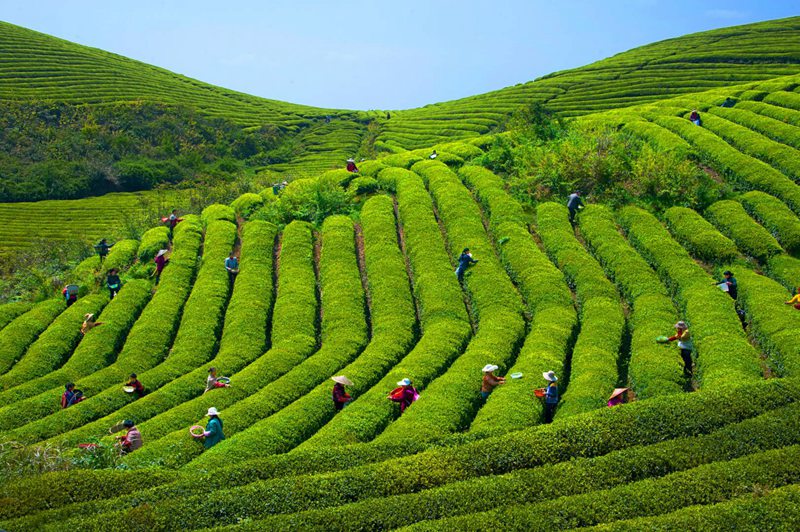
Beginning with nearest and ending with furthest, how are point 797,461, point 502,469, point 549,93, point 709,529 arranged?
point 709,529, point 797,461, point 502,469, point 549,93

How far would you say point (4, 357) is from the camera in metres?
27.7

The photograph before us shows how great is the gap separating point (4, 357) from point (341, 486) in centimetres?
2079

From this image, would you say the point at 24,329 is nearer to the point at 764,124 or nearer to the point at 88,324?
the point at 88,324

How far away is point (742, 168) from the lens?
119 feet

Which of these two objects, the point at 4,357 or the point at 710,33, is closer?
the point at 4,357

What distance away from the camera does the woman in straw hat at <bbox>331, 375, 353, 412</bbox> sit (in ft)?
66.9

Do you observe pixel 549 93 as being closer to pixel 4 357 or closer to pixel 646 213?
pixel 646 213

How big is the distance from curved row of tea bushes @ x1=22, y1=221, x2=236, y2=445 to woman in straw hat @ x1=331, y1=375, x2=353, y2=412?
6209mm

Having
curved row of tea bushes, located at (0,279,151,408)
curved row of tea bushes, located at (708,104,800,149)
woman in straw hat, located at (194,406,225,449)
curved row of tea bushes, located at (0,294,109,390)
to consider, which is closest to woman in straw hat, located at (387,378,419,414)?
woman in straw hat, located at (194,406,225,449)

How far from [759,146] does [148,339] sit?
116 feet

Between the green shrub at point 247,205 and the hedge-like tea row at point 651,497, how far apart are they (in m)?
32.5

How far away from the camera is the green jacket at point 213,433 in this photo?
18.3 m

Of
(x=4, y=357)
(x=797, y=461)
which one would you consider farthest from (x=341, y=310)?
(x=797, y=461)

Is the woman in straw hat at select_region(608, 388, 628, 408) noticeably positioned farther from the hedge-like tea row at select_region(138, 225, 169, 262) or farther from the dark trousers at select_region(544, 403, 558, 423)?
the hedge-like tea row at select_region(138, 225, 169, 262)
